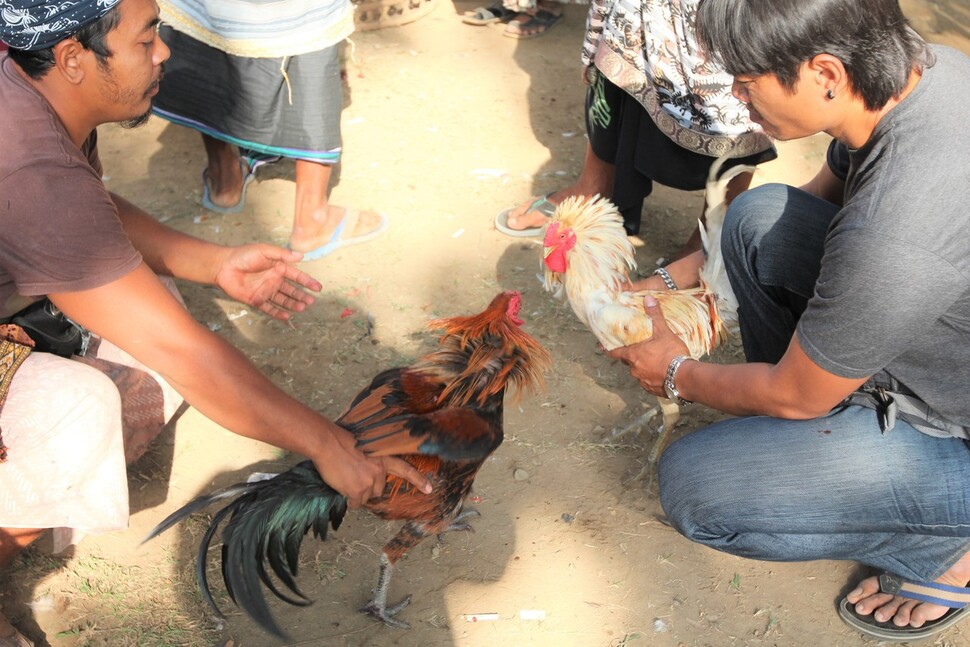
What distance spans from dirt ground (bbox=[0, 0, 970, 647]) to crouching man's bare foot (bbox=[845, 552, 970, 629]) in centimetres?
10

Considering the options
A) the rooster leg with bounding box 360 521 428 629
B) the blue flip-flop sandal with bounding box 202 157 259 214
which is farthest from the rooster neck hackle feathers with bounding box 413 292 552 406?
the blue flip-flop sandal with bounding box 202 157 259 214

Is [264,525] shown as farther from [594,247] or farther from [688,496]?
[594,247]

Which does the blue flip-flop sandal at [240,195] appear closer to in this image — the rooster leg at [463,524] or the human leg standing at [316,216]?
the human leg standing at [316,216]

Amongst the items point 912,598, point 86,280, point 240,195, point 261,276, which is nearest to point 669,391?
point 912,598

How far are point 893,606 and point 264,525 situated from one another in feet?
7.14

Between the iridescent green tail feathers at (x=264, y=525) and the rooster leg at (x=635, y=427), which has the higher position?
the iridescent green tail feathers at (x=264, y=525)

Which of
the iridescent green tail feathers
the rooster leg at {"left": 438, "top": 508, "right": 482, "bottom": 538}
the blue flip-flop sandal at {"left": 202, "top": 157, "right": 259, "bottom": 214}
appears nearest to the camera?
the iridescent green tail feathers

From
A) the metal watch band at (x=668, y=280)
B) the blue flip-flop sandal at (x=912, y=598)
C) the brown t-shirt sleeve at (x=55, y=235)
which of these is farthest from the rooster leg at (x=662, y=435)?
the brown t-shirt sleeve at (x=55, y=235)

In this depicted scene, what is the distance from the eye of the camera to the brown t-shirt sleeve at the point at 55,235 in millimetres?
1981

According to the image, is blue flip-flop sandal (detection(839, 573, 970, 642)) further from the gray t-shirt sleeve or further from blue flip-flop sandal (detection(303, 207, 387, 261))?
blue flip-flop sandal (detection(303, 207, 387, 261))

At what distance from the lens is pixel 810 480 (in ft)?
7.78

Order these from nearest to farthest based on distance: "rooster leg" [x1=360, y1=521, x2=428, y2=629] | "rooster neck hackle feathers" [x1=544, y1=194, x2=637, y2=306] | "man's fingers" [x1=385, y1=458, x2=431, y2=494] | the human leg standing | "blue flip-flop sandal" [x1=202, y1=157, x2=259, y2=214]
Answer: "man's fingers" [x1=385, y1=458, x2=431, y2=494] → "rooster leg" [x1=360, y1=521, x2=428, y2=629] → "rooster neck hackle feathers" [x1=544, y1=194, x2=637, y2=306] → the human leg standing → "blue flip-flop sandal" [x1=202, y1=157, x2=259, y2=214]

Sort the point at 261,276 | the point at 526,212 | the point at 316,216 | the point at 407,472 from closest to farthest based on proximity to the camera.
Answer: the point at 407,472 < the point at 261,276 < the point at 316,216 < the point at 526,212

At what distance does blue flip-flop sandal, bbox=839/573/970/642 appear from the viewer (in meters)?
2.57
